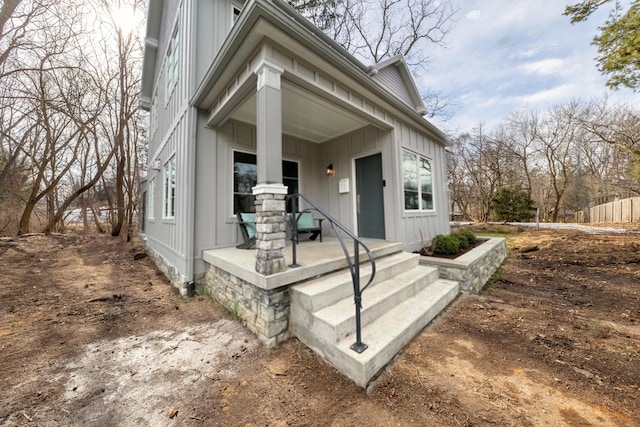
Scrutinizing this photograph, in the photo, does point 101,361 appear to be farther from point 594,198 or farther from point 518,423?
point 594,198

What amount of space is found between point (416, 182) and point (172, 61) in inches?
250

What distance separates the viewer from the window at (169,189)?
508 cm

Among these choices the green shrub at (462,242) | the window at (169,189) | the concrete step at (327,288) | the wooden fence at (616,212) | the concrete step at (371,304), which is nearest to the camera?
the concrete step at (371,304)

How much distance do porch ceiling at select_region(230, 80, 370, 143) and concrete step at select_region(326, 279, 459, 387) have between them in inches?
124

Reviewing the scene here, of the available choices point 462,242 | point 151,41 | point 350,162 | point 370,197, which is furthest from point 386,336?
Answer: point 151,41

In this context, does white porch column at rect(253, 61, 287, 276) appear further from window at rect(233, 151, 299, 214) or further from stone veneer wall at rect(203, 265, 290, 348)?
window at rect(233, 151, 299, 214)

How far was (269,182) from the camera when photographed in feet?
8.67

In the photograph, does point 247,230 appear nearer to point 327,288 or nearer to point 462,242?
point 327,288

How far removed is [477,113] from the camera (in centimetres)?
1778

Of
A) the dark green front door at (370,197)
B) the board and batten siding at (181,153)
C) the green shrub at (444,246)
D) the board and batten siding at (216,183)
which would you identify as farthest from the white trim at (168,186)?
the green shrub at (444,246)

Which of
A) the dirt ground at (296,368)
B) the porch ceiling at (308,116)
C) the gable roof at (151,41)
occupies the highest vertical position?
the gable roof at (151,41)

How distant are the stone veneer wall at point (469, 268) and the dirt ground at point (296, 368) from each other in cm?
27

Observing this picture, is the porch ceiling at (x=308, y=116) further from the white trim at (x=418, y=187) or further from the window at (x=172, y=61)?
the window at (x=172, y=61)

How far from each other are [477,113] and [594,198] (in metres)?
9.70
